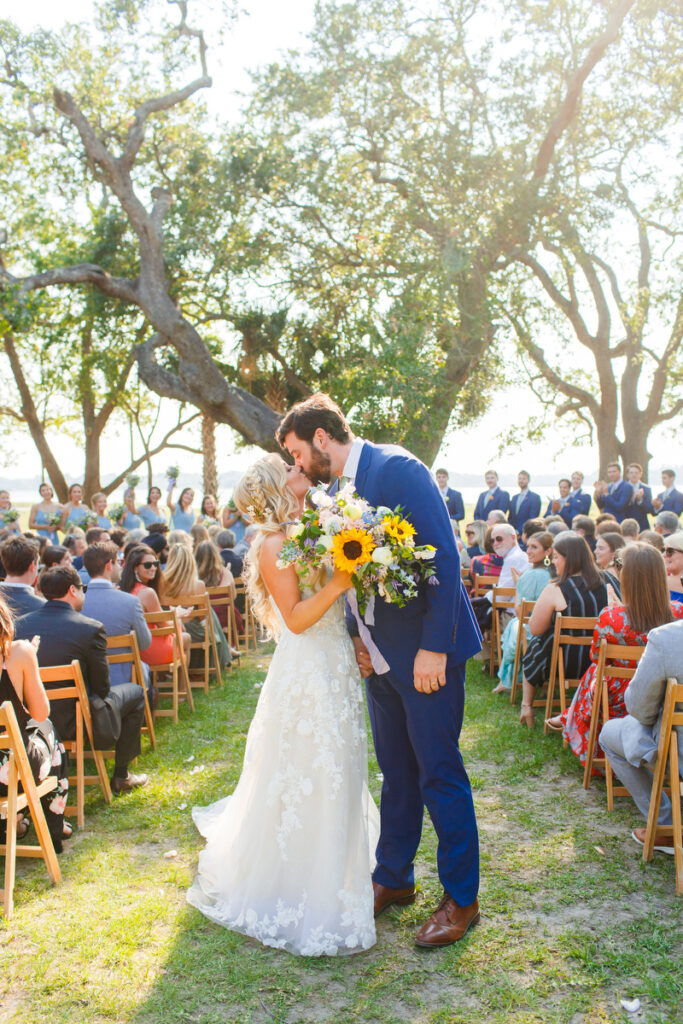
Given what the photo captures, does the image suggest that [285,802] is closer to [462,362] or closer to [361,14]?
[462,362]

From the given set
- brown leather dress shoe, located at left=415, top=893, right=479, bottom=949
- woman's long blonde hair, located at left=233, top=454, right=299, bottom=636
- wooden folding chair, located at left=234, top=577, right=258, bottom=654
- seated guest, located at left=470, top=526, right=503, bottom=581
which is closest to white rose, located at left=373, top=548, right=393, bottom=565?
woman's long blonde hair, located at left=233, top=454, right=299, bottom=636

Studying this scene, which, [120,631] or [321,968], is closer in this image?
[321,968]

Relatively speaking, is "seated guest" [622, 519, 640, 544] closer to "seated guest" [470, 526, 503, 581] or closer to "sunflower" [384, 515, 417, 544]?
"seated guest" [470, 526, 503, 581]

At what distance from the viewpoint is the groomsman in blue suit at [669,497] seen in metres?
14.5

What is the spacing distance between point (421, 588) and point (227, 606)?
6.90 m

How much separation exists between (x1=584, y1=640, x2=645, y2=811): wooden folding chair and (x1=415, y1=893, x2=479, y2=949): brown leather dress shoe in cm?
166

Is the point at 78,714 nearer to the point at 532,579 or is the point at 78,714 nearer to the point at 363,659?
the point at 363,659

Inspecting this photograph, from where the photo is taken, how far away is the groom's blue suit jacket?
3.46m

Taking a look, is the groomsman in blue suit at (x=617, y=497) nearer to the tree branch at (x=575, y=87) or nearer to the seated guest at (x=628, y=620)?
the tree branch at (x=575, y=87)

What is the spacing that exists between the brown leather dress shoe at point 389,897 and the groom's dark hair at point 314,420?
6.88 ft

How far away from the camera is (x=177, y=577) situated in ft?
27.0

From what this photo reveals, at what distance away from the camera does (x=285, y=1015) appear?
314cm

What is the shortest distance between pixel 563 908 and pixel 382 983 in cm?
107

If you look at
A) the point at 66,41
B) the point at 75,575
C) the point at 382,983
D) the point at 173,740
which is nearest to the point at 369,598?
the point at 382,983
